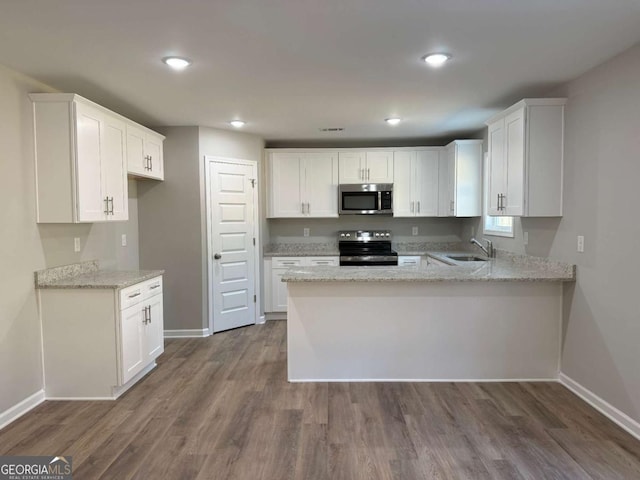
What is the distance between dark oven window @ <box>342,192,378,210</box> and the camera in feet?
17.8

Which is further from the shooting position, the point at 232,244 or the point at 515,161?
the point at 232,244

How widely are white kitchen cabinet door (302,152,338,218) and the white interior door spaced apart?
A: 0.78 metres

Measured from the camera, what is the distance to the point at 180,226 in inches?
180

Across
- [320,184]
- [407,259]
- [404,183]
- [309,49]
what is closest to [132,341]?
[309,49]

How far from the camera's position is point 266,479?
6.88 ft

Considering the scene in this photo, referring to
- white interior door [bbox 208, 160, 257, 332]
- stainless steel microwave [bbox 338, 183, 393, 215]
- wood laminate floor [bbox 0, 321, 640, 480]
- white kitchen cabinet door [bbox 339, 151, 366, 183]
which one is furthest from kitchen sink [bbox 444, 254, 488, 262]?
white interior door [bbox 208, 160, 257, 332]

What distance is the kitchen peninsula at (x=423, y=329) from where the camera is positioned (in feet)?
10.7

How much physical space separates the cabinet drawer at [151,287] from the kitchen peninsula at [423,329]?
4.12 ft

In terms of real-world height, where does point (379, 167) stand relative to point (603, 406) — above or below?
above

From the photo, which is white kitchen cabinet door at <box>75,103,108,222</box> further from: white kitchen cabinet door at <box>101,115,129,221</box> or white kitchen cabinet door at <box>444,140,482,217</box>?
white kitchen cabinet door at <box>444,140,482,217</box>

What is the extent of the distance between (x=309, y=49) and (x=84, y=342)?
2713mm

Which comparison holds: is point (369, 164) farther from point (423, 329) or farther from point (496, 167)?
point (423, 329)

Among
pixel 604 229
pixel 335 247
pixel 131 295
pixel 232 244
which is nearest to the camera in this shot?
pixel 604 229

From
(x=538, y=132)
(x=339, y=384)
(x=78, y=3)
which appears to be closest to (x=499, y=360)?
(x=339, y=384)
